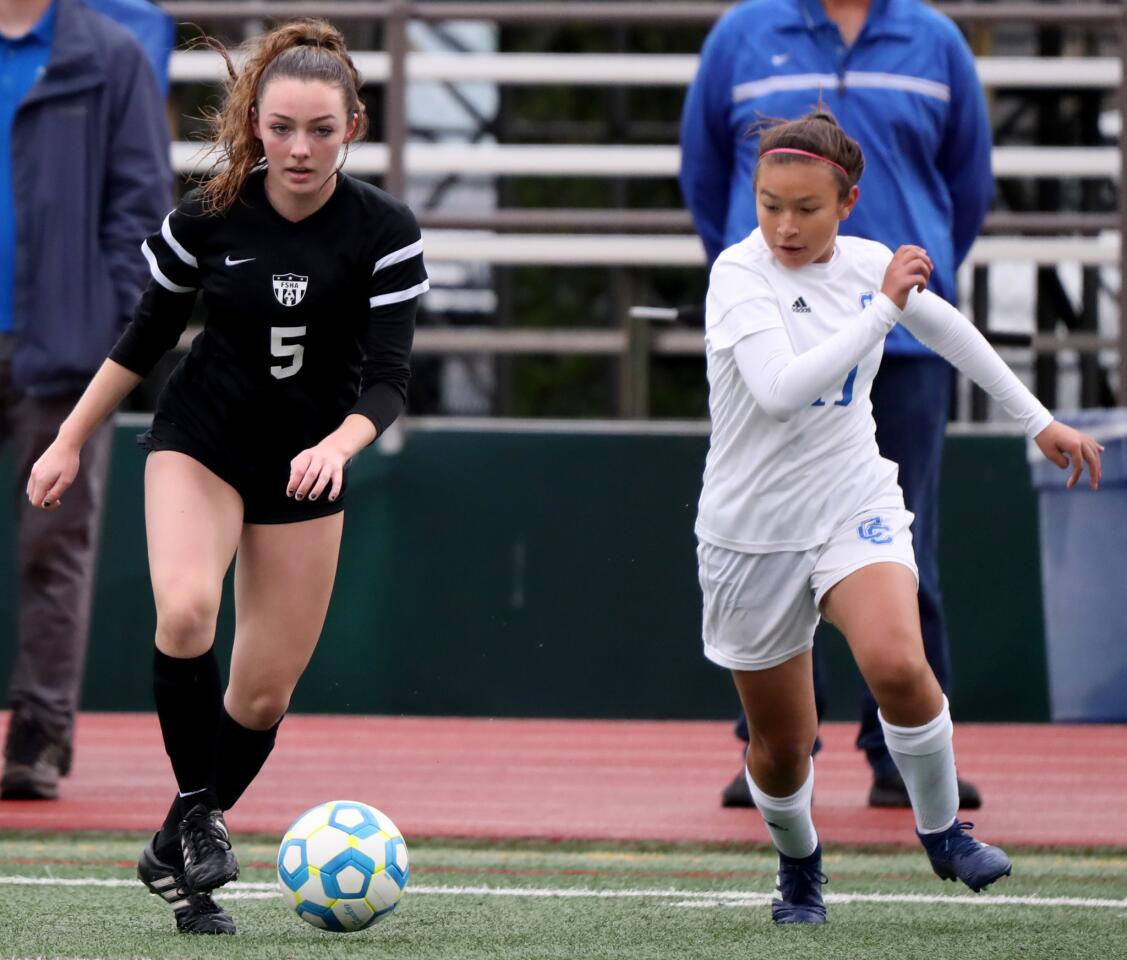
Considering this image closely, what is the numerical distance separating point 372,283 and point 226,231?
1.12 ft

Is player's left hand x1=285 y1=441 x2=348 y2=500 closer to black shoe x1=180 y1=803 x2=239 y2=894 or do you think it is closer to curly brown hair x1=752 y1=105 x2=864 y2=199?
black shoe x1=180 y1=803 x2=239 y2=894

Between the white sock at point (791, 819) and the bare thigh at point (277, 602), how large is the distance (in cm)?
107

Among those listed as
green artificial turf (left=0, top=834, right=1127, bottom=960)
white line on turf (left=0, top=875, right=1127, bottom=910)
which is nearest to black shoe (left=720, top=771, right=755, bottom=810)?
green artificial turf (left=0, top=834, right=1127, bottom=960)

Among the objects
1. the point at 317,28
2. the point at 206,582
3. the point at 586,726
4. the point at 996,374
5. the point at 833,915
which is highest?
the point at 317,28

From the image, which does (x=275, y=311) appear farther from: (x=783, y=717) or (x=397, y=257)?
(x=783, y=717)

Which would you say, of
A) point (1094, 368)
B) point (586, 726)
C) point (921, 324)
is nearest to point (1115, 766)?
point (586, 726)

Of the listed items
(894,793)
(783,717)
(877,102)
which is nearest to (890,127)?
(877,102)

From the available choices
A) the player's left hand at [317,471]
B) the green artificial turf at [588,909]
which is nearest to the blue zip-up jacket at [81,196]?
the green artificial turf at [588,909]

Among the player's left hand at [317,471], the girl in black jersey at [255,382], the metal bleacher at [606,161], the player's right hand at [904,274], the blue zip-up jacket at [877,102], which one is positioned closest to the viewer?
the player's left hand at [317,471]

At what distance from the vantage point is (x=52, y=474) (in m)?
4.92

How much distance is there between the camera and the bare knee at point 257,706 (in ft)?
16.8

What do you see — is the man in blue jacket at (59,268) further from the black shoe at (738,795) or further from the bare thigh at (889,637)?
the bare thigh at (889,637)

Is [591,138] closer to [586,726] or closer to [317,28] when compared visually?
[586,726]

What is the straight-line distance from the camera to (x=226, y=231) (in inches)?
196
